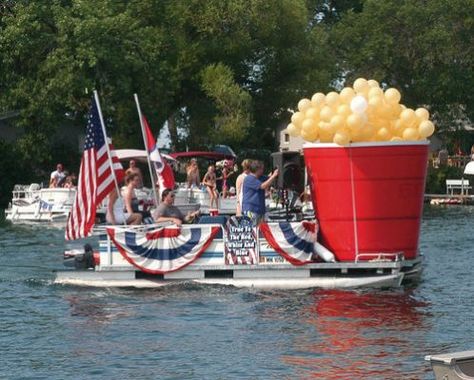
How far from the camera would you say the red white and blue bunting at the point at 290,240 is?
22.7m

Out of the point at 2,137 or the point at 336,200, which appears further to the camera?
the point at 2,137

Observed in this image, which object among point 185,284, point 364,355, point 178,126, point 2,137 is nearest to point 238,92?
point 178,126

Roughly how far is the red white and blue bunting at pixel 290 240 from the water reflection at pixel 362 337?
0.67m

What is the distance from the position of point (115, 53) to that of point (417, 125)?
36.0 meters

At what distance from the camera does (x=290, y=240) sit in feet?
74.5

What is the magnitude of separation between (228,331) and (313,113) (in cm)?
504

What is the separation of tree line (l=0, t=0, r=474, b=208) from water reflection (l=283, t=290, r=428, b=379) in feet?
116

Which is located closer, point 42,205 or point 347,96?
point 347,96

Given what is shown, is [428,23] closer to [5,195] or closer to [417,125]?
[5,195]

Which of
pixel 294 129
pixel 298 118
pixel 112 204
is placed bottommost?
pixel 112 204

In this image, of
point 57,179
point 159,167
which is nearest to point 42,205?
point 57,179

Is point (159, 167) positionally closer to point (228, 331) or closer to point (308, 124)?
point (308, 124)

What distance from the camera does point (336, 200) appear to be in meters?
22.8

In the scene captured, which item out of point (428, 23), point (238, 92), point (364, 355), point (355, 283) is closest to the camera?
point (364, 355)
